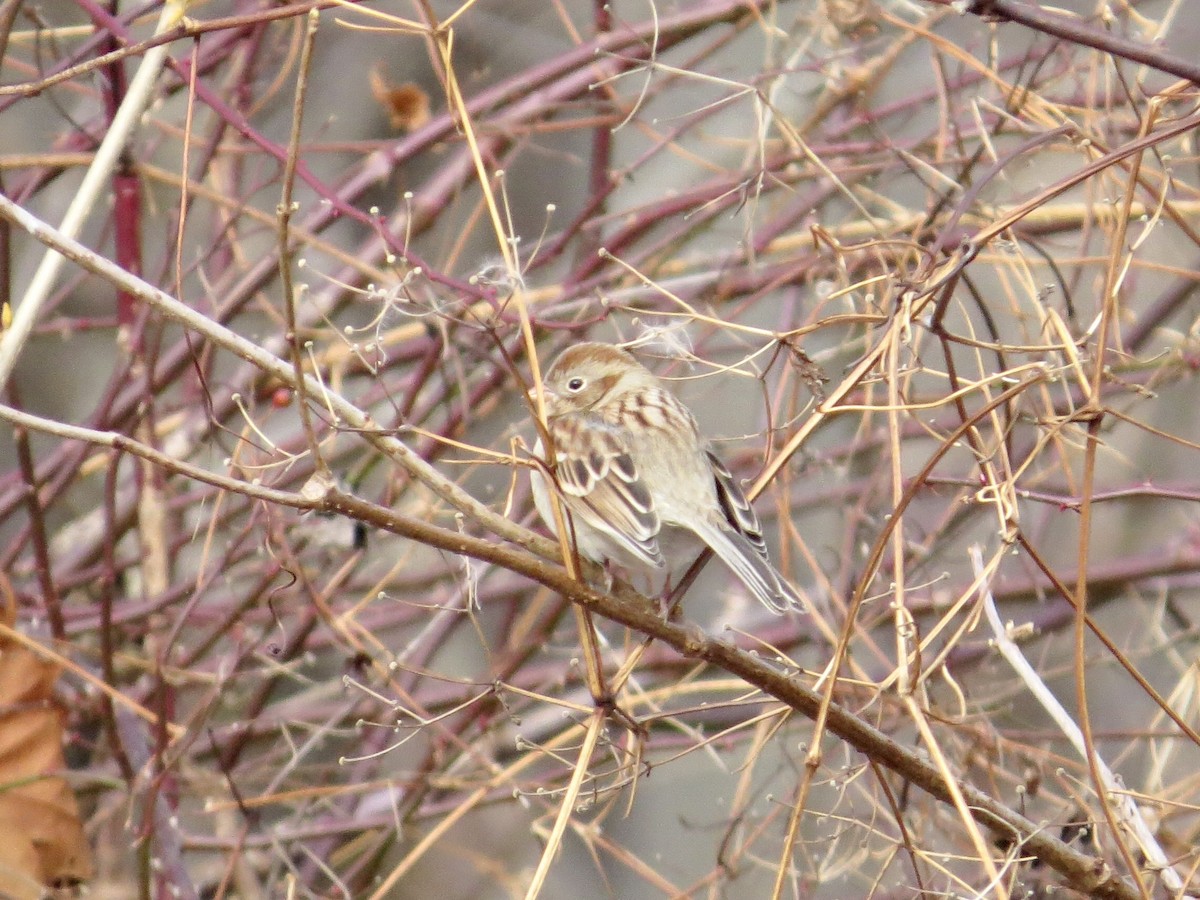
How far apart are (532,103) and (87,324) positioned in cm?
160

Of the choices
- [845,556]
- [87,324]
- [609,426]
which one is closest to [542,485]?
[609,426]

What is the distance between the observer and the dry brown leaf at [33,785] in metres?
3.08

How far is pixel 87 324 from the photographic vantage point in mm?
4367

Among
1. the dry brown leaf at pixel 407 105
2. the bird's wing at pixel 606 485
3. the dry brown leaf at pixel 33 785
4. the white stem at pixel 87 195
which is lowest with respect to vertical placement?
the dry brown leaf at pixel 33 785

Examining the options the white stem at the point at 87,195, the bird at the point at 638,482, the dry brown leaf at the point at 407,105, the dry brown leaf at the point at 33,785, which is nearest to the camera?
the white stem at the point at 87,195

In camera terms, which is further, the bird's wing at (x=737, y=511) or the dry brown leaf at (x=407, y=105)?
the dry brown leaf at (x=407, y=105)

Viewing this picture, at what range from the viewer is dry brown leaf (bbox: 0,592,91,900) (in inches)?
121

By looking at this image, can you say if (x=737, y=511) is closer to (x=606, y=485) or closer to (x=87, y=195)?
(x=606, y=485)

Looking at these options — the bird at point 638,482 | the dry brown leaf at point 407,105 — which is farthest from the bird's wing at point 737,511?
the dry brown leaf at point 407,105

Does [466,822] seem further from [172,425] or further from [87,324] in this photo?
[87,324]

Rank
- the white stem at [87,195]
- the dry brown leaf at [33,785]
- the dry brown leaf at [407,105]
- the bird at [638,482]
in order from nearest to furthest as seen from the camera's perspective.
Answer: the white stem at [87,195], the bird at [638,482], the dry brown leaf at [33,785], the dry brown leaf at [407,105]

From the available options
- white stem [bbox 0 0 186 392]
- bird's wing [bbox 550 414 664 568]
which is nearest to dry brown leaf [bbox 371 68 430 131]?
bird's wing [bbox 550 414 664 568]

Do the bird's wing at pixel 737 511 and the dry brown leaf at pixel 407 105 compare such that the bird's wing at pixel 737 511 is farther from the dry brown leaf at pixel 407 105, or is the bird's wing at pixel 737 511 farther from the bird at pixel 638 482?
the dry brown leaf at pixel 407 105

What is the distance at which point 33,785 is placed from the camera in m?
3.13
